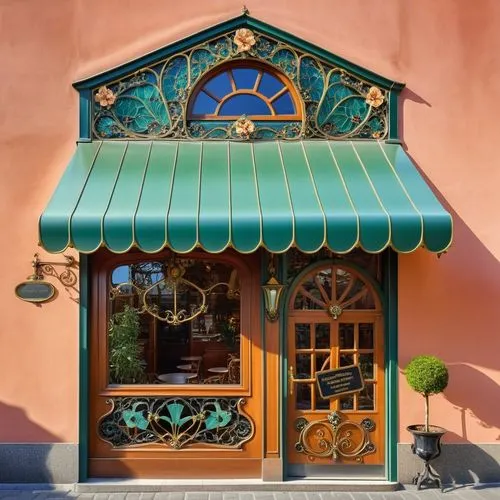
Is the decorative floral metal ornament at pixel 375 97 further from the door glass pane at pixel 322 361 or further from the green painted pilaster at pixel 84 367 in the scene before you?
the green painted pilaster at pixel 84 367

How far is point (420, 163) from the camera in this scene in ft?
21.1

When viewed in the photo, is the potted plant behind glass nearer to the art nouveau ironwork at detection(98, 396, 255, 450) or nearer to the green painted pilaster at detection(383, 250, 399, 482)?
the green painted pilaster at detection(383, 250, 399, 482)

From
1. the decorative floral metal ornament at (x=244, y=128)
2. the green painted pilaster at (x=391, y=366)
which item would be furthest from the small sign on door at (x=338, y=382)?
the decorative floral metal ornament at (x=244, y=128)

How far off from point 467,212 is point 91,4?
543 centimetres

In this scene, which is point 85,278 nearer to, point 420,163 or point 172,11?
point 172,11

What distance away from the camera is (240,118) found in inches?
253

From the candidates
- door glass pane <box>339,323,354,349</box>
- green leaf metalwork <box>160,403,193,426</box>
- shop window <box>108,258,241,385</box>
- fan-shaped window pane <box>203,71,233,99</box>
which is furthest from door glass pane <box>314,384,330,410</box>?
fan-shaped window pane <box>203,71,233,99</box>

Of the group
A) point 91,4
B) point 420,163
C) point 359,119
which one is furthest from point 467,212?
point 91,4

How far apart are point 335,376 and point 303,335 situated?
63cm

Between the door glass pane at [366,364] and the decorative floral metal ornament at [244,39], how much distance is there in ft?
13.6

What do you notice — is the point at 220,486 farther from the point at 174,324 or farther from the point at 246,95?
the point at 246,95

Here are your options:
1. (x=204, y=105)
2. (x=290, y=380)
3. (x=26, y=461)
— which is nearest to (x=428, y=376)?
(x=290, y=380)

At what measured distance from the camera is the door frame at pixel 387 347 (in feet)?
20.4

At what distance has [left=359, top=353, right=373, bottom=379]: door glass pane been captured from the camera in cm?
637
